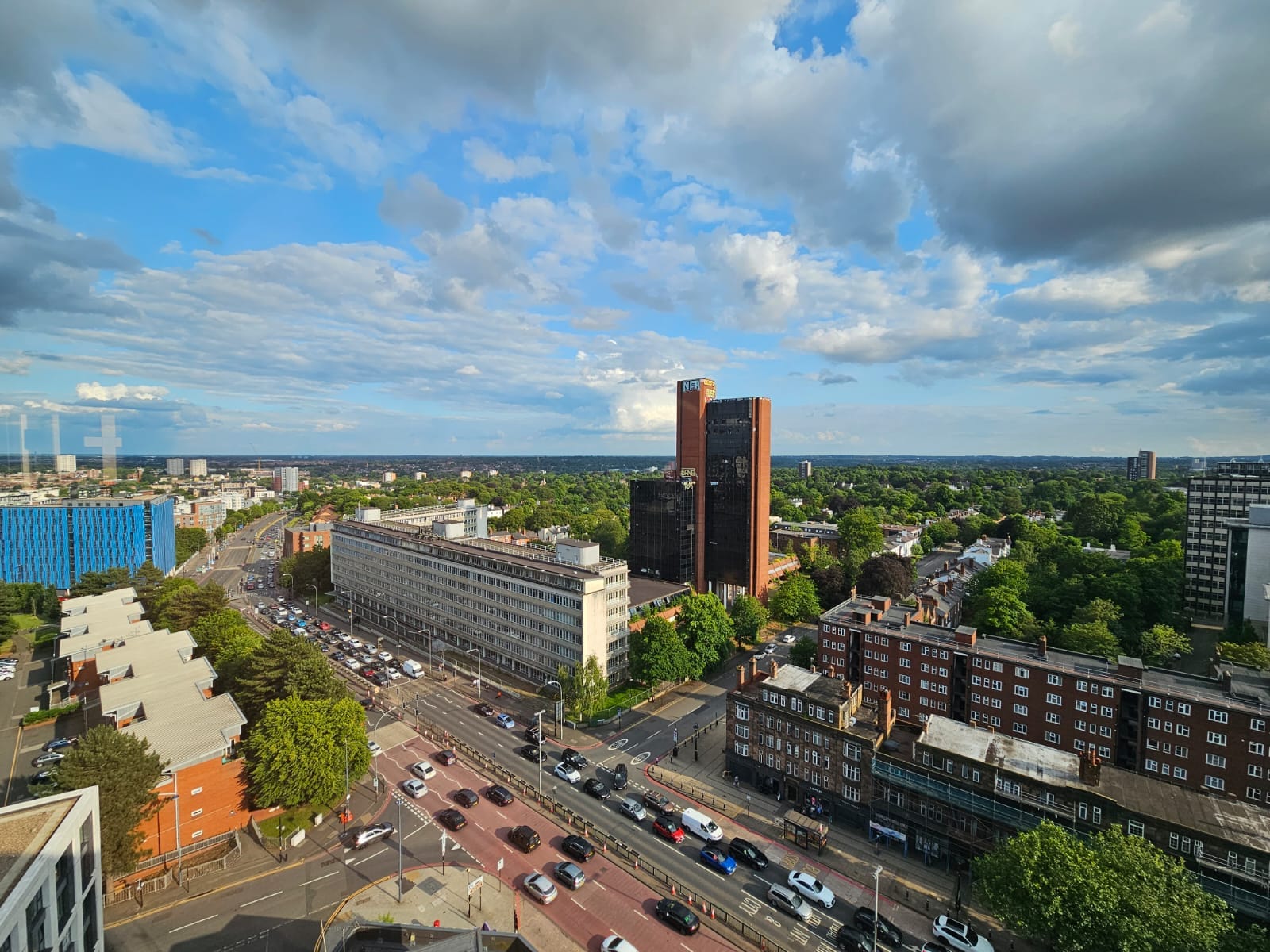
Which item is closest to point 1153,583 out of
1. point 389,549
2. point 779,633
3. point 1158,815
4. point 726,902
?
point 779,633

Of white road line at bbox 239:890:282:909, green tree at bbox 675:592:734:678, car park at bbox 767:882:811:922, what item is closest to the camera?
car park at bbox 767:882:811:922

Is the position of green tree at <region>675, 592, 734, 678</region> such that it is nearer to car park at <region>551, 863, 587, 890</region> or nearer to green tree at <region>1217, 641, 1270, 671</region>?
car park at <region>551, 863, 587, 890</region>

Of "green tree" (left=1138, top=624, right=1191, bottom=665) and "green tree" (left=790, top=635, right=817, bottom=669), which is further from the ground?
"green tree" (left=1138, top=624, right=1191, bottom=665)

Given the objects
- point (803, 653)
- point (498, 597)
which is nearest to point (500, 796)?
point (498, 597)

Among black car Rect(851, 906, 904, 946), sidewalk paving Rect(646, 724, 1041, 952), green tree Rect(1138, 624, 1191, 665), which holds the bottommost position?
sidewalk paving Rect(646, 724, 1041, 952)

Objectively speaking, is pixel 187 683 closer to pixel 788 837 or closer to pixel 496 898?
pixel 496 898

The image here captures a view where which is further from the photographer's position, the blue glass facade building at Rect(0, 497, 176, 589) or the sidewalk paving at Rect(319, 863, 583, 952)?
the blue glass facade building at Rect(0, 497, 176, 589)

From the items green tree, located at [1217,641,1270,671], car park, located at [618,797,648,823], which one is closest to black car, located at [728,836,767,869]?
car park, located at [618,797,648,823]
